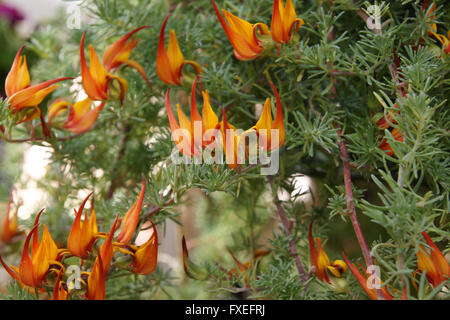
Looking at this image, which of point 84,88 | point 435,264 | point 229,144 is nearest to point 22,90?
point 84,88

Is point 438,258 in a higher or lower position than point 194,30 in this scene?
lower

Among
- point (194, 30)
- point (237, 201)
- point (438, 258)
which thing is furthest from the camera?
point (237, 201)

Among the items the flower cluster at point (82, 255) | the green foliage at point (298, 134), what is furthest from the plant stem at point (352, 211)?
the flower cluster at point (82, 255)

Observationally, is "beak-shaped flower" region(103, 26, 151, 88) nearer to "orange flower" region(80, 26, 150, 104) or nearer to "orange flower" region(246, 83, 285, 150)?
"orange flower" region(80, 26, 150, 104)

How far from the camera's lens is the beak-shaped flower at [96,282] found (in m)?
0.27

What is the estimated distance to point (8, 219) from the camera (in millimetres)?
437

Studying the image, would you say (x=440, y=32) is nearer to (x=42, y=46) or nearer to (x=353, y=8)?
(x=353, y=8)

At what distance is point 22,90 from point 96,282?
0.14m

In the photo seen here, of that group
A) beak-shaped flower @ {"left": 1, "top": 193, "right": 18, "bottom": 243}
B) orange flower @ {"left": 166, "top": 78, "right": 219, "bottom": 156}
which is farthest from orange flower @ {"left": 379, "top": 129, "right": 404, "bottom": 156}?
beak-shaped flower @ {"left": 1, "top": 193, "right": 18, "bottom": 243}

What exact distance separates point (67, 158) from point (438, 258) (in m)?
0.34

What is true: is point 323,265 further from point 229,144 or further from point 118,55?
point 118,55

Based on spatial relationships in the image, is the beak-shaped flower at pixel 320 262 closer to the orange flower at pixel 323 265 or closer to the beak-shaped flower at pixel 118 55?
the orange flower at pixel 323 265

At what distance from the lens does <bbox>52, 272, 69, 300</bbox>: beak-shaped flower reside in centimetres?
27
